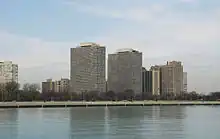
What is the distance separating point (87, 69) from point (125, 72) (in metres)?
Result: 20.8

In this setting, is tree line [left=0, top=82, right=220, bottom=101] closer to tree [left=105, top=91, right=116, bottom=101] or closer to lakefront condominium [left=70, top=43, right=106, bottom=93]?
tree [left=105, top=91, right=116, bottom=101]

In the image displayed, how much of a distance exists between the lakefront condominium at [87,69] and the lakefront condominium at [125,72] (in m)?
9.85

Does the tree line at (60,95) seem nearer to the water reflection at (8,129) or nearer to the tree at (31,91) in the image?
the tree at (31,91)

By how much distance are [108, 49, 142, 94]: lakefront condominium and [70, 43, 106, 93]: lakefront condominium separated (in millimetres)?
9847

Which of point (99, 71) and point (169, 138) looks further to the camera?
point (99, 71)

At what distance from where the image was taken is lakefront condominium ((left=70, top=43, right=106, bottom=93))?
161625 millimetres

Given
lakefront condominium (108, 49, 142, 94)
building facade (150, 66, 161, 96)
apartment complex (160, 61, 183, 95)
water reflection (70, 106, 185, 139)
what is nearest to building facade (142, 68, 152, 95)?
building facade (150, 66, 161, 96)

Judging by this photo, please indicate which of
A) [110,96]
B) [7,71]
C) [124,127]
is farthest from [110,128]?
[7,71]

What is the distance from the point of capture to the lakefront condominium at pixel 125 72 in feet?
570

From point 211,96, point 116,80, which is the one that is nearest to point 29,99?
point 116,80

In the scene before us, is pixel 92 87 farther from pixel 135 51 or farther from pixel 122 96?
pixel 135 51

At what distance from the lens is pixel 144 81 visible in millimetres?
193500

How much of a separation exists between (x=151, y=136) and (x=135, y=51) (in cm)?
15439

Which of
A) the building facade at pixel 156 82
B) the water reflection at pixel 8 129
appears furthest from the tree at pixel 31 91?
the water reflection at pixel 8 129
